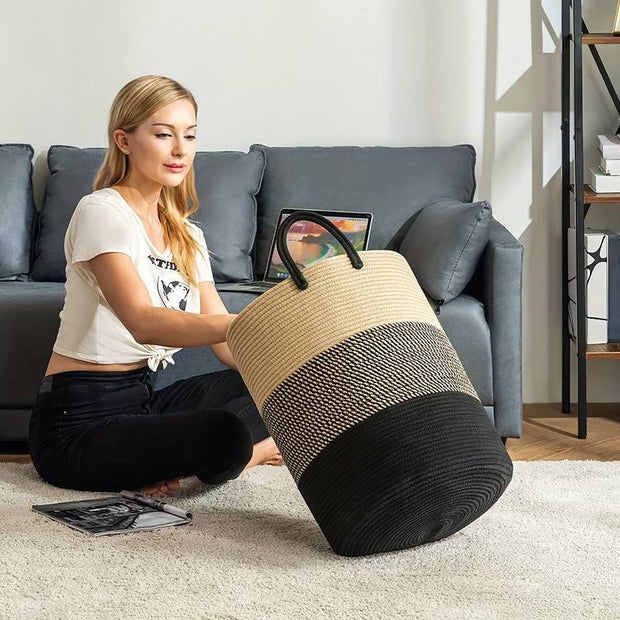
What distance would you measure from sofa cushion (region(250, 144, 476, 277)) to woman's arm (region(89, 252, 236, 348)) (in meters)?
1.11

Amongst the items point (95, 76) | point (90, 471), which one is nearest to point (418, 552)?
point (90, 471)

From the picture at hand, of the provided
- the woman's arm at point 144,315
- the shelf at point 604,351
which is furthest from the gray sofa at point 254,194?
the woman's arm at point 144,315

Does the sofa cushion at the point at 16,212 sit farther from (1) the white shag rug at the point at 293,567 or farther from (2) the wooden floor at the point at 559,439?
(1) the white shag rug at the point at 293,567

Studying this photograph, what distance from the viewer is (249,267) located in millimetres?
3256

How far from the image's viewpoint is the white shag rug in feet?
5.58

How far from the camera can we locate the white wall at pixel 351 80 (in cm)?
349

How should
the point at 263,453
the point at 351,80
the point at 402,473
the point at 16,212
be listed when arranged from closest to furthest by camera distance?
the point at 402,473
the point at 263,453
the point at 16,212
the point at 351,80

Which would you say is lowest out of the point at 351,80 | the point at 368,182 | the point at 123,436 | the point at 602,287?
the point at 123,436

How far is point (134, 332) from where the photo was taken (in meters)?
2.19

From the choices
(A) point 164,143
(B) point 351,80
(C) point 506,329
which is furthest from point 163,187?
(B) point 351,80

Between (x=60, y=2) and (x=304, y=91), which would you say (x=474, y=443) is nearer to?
(x=304, y=91)

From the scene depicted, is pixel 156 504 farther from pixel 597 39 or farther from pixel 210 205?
pixel 597 39

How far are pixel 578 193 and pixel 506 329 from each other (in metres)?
0.51

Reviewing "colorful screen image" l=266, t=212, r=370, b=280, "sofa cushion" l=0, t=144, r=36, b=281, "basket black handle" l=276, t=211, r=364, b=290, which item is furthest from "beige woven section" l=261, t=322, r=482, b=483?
"sofa cushion" l=0, t=144, r=36, b=281
